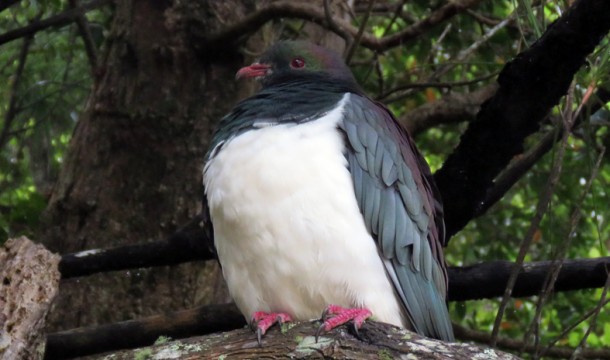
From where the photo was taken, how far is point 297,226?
3459 millimetres

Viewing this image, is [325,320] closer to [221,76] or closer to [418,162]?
[418,162]

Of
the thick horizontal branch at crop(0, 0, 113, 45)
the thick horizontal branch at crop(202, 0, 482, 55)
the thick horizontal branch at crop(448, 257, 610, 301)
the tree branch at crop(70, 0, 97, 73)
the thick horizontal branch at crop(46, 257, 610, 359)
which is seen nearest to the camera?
the thick horizontal branch at crop(448, 257, 610, 301)

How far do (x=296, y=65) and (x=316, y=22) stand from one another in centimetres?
78

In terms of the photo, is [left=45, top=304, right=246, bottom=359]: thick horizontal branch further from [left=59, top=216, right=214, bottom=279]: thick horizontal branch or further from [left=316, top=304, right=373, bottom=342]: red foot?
[left=316, top=304, right=373, bottom=342]: red foot

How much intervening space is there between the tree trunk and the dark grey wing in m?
1.61

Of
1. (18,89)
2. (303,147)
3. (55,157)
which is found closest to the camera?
(303,147)

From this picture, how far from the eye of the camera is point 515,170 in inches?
176

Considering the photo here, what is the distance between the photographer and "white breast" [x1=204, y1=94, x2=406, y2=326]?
347cm

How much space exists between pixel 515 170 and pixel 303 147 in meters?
1.33

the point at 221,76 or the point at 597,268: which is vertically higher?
the point at 221,76

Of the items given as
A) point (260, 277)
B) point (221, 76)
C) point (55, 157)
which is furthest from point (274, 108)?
point (55, 157)

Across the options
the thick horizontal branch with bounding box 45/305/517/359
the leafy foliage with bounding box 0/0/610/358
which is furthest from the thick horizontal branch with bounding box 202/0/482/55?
the thick horizontal branch with bounding box 45/305/517/359

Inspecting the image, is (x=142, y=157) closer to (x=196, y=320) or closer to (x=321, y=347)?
(x=196, y=320)

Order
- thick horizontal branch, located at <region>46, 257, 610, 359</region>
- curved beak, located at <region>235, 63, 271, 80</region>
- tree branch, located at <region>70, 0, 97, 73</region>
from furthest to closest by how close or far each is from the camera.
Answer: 1. tree branch, located at <region>70, 0, 97, 73</region>
2. curved beak, located at <region>235, 63, 271, 80</region>
3. thick horizontal branch, located at <region>46, 257, 610, 359</region>
